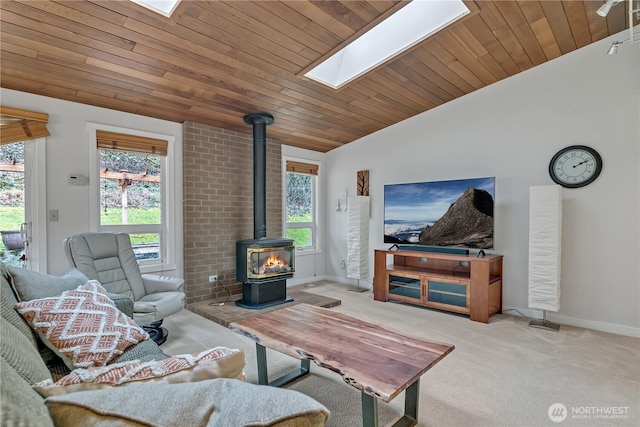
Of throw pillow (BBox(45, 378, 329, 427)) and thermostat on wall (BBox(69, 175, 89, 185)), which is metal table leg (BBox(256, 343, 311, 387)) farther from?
thermostat on wall (BBox(69, 175, 89, 185))

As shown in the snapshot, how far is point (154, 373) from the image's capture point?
82 centimetres

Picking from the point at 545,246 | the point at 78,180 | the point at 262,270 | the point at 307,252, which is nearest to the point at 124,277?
the point at 78,180

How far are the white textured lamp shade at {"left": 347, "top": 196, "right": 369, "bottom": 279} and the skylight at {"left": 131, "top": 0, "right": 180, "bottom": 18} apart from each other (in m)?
3.26

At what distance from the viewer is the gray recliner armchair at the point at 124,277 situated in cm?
261

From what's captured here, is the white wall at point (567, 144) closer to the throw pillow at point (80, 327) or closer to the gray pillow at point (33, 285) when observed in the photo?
the throw pillow at point (80, 327)

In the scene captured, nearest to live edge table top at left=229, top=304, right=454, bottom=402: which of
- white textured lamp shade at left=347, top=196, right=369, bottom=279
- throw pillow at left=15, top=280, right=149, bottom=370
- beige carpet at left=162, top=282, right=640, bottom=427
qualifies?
beige carpet at left=162, top=282, right=640, bottom=427

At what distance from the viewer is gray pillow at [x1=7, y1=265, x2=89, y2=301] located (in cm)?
150

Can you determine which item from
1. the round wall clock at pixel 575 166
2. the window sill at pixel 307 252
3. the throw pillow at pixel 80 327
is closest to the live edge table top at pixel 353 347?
the throw pillow at pixel 80 327

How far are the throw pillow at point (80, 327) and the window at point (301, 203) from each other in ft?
11.8

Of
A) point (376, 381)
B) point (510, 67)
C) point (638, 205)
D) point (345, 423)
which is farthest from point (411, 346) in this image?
point (510, 67)

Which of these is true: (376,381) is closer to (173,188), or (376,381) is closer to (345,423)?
(345,423)

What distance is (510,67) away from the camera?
3.49m

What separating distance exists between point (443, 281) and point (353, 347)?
2383 millimetres

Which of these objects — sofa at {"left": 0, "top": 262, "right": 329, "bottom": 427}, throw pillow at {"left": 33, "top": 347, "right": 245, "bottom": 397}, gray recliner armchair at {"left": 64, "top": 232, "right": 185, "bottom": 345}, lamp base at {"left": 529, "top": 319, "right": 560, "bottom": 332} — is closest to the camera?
sofa at {"left": 0, "top": 262, "right": 329, "bottom": 427}
